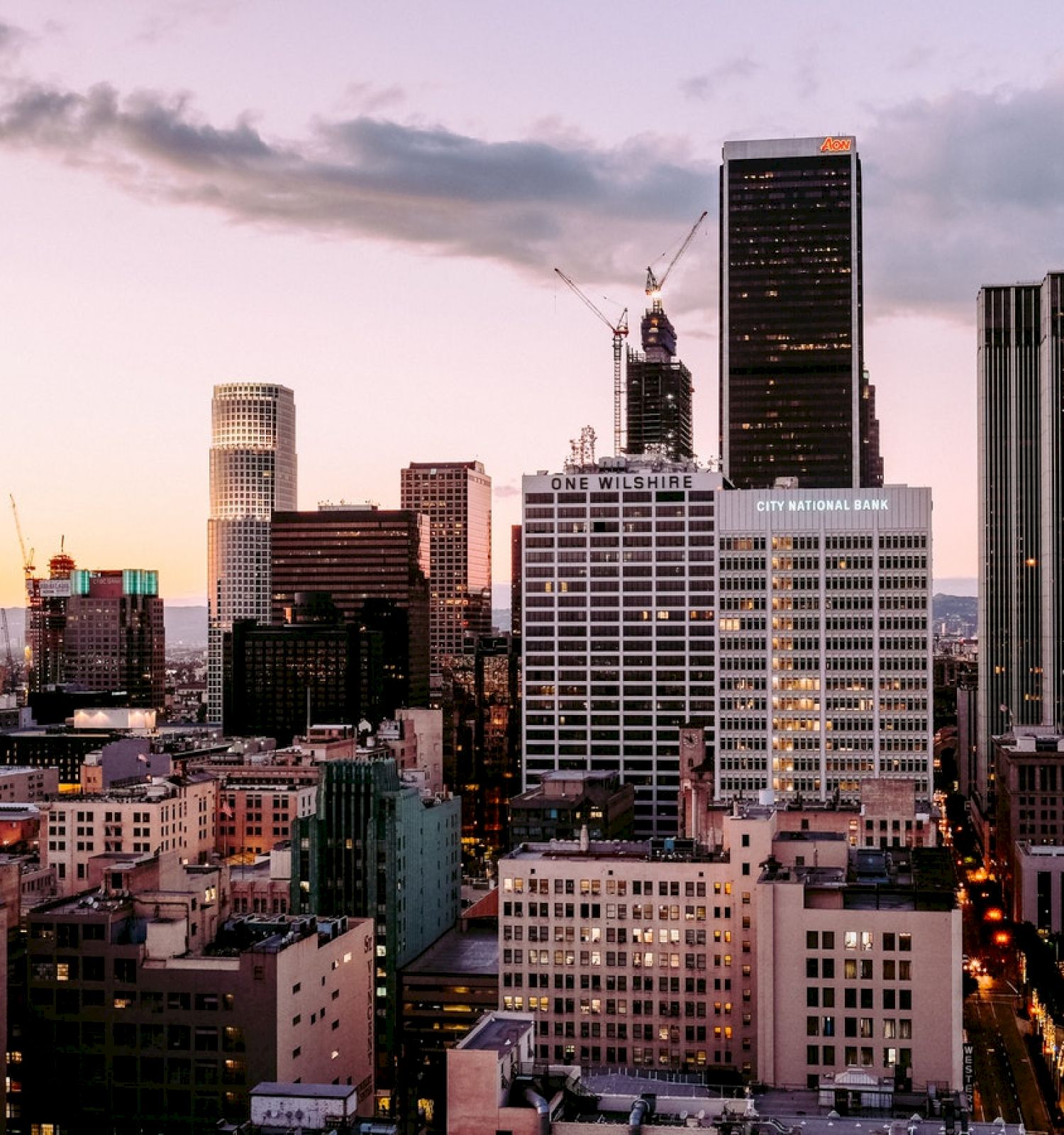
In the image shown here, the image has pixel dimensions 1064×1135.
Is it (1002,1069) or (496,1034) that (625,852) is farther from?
(496,1034)

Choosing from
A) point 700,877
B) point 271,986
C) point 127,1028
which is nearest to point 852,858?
point 700,877

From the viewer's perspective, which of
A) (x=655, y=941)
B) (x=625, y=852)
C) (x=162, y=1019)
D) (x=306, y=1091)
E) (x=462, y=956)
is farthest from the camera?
(x=462, y=956)

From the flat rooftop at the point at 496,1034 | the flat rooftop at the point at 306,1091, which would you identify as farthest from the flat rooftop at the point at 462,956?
the flat rooftop at the point at 496,1034

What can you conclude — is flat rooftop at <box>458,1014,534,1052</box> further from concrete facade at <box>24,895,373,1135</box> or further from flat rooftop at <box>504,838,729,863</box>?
flat rooftop at <box>504,838,729,863</box>

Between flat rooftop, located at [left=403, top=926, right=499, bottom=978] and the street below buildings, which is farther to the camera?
flat rooftop, located at [left=403, top=926, right=499, bottom=978]

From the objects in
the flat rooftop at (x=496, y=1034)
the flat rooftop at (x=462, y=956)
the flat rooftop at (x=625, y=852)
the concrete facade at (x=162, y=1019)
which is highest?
the flat rooftop at (x=625, y=852)

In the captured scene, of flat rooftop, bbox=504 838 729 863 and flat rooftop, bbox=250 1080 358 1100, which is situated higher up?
flat rooftop, bbox=504 838 729 863

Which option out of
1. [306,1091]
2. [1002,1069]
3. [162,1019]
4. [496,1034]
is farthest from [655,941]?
[496,1034]

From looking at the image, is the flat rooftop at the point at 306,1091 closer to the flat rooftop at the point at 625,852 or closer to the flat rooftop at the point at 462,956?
the flat rooftop at the point at 625,852

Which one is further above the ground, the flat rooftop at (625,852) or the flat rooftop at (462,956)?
the flat rooftop at (625,852)

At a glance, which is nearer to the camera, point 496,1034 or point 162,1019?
point 496,1034

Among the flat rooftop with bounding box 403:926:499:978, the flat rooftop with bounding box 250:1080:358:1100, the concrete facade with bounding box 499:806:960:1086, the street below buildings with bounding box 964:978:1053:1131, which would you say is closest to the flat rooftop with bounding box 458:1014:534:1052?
the flat rooftop with bounding box 250:1080:358:1100
